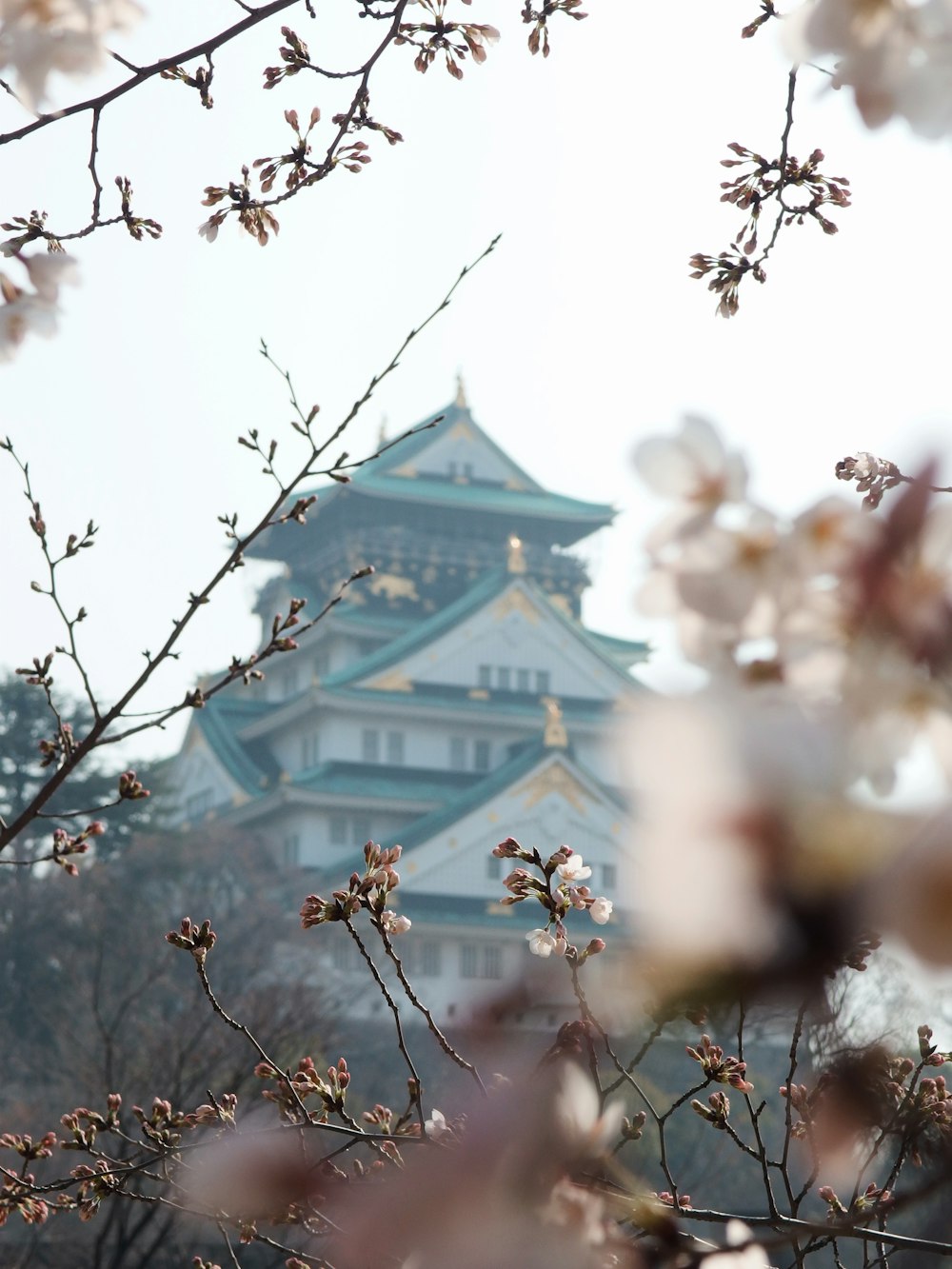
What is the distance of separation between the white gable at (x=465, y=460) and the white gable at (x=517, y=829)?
23.0 feet

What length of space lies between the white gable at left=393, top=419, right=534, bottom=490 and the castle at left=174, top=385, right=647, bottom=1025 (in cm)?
3

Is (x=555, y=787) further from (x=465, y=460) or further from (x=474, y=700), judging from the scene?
(x=465, y=460)

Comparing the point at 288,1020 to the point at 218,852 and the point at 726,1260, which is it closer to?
the point at 726,1260

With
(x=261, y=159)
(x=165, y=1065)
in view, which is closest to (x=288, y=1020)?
(x=165, y=1065)

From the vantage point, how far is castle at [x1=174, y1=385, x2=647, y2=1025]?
20219 mm

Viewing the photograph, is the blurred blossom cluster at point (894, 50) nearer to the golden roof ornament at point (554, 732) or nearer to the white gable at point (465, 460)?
the golden roof ornament at point (554, 732)

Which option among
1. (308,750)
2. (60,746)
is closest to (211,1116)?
(60,746)

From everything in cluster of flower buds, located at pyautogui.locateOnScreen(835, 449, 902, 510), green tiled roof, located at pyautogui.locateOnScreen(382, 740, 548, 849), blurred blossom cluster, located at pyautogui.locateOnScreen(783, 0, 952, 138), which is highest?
green tiled roof, located at pyautogui.locateOnScreen(382, 740, 548, 849)

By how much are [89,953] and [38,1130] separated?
4.57m

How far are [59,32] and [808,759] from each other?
0.83 metres

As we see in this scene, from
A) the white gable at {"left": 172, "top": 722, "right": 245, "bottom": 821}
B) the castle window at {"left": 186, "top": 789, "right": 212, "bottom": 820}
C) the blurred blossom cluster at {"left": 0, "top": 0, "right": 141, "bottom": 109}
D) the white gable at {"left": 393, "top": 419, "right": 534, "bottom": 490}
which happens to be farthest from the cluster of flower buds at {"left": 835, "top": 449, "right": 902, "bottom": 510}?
the white gable at {"left": 393, "top": 419, "right": 534, "bottom": 490}

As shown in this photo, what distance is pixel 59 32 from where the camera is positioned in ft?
3.39

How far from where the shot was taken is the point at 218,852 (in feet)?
65.4

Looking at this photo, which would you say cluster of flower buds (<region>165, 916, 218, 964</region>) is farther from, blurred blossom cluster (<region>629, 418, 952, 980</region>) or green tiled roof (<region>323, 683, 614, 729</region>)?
green tiled roof (<region>323, 683, 614, 729</region>)
